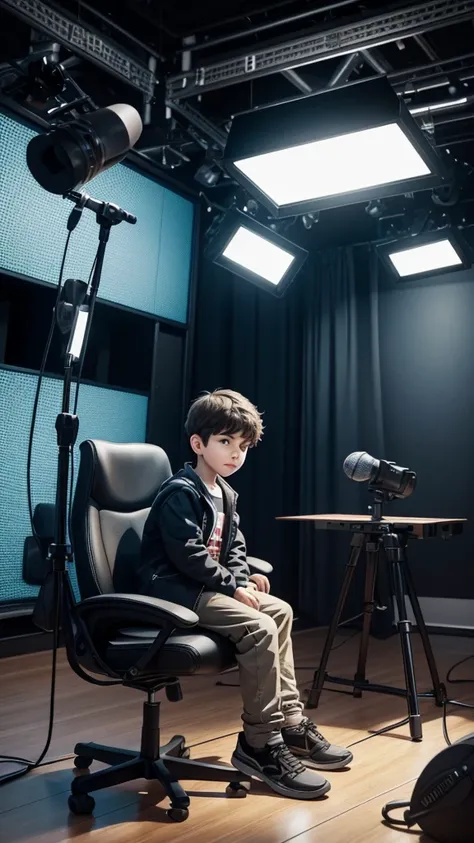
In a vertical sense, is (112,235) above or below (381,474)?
above

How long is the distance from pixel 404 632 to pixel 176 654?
1.21m

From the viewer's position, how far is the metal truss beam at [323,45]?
2.95m

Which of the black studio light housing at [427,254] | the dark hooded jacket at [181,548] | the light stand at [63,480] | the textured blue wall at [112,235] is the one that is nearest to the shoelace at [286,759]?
the dark hooded jacket at [181,548]

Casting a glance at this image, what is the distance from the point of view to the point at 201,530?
2.04 m

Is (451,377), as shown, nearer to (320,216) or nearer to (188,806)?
(320,216)

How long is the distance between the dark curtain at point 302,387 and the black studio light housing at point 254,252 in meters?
0.64

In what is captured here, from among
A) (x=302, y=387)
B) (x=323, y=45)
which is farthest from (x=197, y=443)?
(x=302, y=387)

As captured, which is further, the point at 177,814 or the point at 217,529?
the point at 217,529

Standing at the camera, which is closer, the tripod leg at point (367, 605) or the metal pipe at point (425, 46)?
the tripod leg at point (367, 605)

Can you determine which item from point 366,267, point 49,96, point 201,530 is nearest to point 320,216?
point 366,267

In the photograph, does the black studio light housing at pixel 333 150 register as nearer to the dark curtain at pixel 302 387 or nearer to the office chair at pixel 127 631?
the office chair at pixel 127 631

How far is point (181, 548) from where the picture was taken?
191 cm

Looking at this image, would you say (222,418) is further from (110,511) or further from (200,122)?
(200,122)

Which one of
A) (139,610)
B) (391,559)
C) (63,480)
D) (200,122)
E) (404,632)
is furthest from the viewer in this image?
(200,122)
